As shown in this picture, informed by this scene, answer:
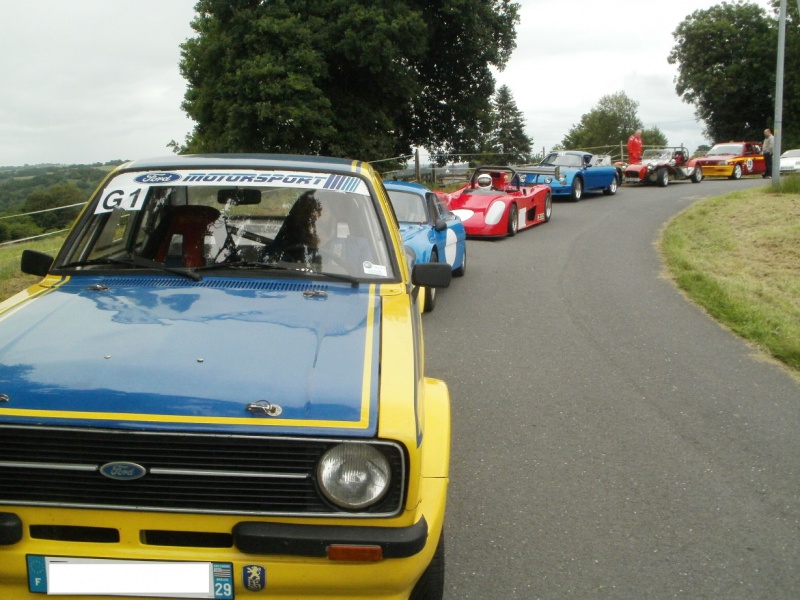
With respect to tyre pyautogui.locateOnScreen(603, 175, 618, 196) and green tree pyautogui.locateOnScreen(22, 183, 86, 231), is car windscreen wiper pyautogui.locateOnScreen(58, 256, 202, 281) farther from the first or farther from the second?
tyre pyautogui.locateOnScreen(603, 175, 618, 196)

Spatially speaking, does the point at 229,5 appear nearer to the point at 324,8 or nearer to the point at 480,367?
the point at 324,8

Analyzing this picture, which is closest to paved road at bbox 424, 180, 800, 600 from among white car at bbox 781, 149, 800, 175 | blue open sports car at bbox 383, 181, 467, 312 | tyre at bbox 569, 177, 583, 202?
blue open sports car at bbox 383, 181, 467, 312

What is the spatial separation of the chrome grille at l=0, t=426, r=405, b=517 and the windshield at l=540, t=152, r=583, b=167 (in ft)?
71.1

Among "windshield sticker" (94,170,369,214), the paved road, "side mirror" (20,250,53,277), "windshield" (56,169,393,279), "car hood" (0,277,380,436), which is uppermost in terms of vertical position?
"windshield sticker" (94,170,369,214)

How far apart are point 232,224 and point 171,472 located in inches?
76.8

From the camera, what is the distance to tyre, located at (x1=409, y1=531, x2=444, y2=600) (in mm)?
2990

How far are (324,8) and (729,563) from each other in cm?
3077

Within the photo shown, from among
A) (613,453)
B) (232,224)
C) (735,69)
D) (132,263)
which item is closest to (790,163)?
(735,69)

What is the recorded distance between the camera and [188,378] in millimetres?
2656

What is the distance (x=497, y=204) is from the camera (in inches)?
630

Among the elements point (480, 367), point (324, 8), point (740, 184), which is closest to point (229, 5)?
point (324, 8)

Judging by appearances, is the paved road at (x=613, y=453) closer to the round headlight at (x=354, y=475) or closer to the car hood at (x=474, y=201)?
the round headlight at (x=354, y=475)

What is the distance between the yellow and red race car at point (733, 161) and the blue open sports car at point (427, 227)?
69.9ft

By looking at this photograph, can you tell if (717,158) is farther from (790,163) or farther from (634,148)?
(790,163)
